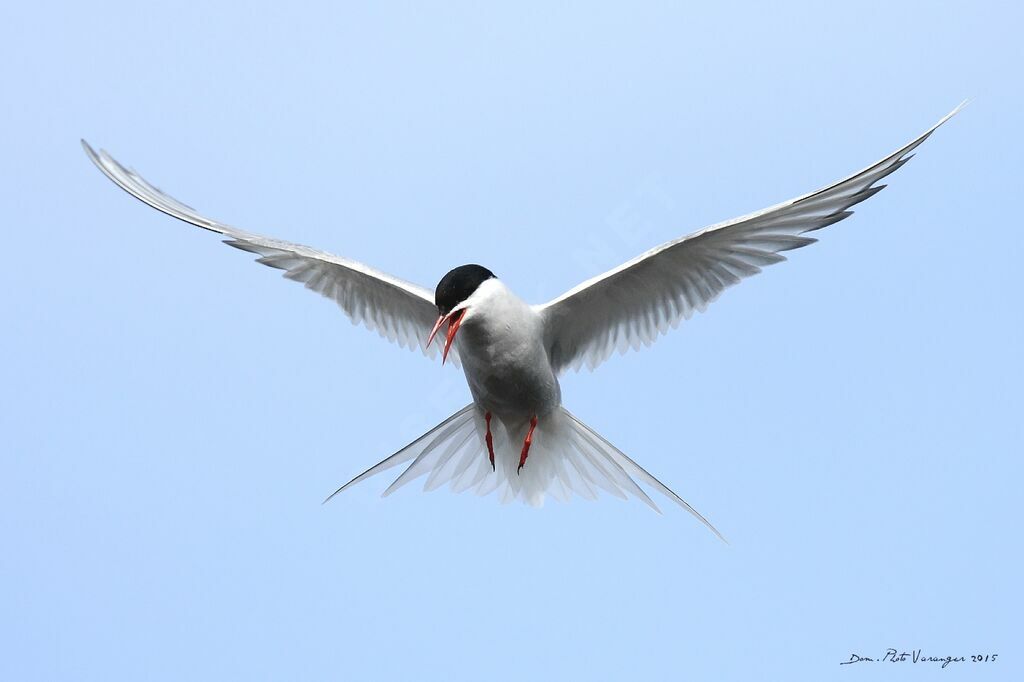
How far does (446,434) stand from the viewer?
6098 millimetres

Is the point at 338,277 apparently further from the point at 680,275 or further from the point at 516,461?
the point at 680,275

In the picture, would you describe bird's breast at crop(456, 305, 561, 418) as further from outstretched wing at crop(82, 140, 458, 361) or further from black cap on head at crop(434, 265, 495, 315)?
outstretched wing at crop(82, 140, 458, 361)

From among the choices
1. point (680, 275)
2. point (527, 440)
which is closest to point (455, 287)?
point (527, 440)

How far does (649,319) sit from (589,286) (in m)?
0.47

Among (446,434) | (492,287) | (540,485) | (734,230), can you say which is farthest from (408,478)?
(734,230)

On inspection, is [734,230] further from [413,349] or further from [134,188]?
[134,188]

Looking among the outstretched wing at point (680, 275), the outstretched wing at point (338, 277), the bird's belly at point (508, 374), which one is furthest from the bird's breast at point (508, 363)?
the outstretched wing at point (338, 277)

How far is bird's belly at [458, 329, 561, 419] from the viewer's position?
544cm

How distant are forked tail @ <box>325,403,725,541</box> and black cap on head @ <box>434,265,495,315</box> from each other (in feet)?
2.70

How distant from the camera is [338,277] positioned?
630cm

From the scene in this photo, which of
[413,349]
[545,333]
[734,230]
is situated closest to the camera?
[734,230]

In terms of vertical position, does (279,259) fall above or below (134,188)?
below

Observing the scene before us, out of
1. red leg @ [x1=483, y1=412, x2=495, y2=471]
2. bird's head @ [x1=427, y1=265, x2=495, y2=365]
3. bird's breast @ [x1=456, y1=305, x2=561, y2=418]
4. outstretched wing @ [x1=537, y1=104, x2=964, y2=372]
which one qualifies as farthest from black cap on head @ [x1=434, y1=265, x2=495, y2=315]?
red leg @ [x1=483, y1=412, x2=495, y2=471]

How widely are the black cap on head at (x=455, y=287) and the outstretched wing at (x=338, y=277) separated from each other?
0.58 m
